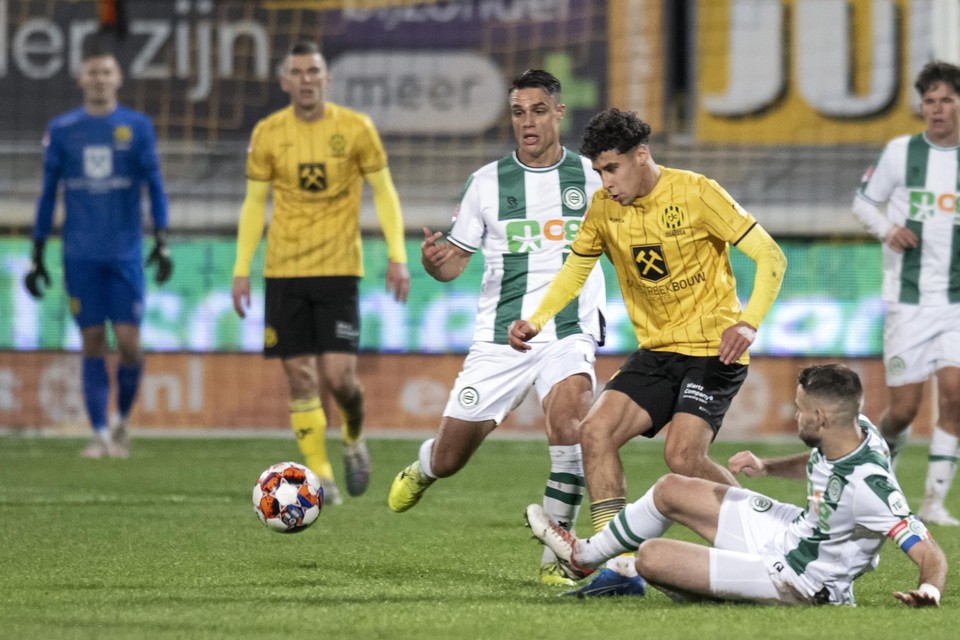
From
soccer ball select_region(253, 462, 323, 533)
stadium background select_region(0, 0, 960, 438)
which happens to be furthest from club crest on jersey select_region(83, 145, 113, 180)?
soccer ball select_region(253, 462, 323, 533)

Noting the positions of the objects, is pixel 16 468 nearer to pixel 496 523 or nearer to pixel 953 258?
pixel 496 523

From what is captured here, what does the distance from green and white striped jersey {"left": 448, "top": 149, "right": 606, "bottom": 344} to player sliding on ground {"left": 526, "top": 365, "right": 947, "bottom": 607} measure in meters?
1.34

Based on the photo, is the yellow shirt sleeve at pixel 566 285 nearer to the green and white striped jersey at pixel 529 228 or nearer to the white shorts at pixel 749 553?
the green and white striped jersey at pixel 529 228

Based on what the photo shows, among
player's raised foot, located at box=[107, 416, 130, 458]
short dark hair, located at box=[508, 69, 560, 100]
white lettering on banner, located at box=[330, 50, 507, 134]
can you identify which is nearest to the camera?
short dark hair, located at box=[508, 69, 560, 100]

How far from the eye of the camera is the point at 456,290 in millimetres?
14031

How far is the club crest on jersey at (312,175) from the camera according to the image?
8.45 m

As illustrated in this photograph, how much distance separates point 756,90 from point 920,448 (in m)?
4.31

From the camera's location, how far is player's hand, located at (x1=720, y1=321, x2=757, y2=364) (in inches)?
207

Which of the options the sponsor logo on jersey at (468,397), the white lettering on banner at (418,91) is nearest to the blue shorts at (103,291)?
the sponsor logo on jersey at (468,397)

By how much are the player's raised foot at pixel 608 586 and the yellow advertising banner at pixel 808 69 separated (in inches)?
418

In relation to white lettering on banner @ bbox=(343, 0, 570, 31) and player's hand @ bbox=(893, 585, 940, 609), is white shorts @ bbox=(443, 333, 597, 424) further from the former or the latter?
white lettering on banner @ bbox=(343, 0, 570, 31)

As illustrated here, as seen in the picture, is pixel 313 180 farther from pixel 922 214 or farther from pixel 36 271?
pixel 36 271

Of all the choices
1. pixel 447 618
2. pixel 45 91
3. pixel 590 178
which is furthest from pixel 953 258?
pixel 45 91

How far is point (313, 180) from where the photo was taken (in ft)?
27.8
